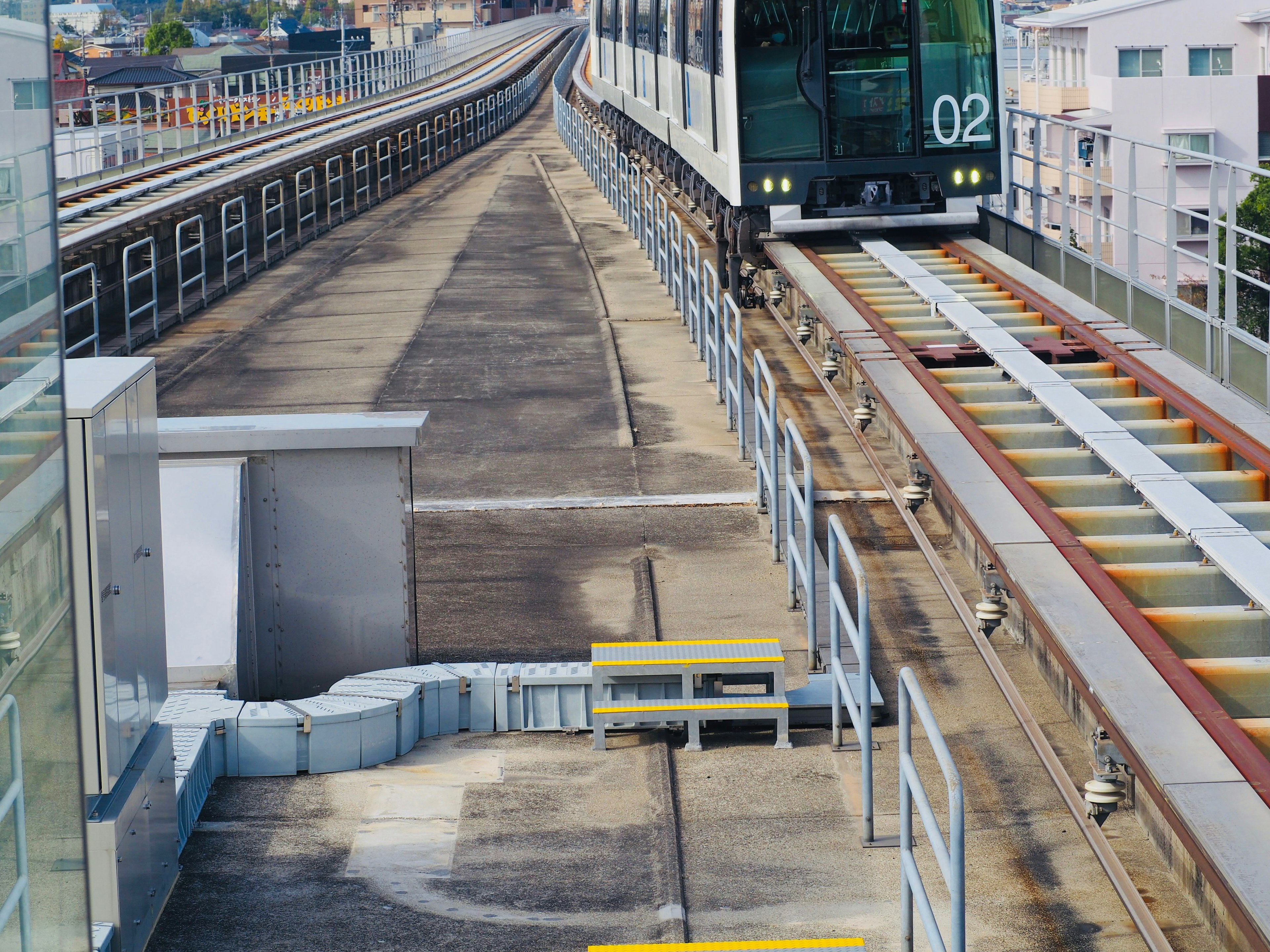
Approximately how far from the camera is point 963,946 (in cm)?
383

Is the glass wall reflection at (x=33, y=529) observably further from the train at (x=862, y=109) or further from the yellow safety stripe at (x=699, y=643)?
the train at (x=862, y=109)

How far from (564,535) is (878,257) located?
5372 mm

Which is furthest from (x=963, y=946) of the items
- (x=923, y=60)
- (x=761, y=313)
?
(x=761, y=313)

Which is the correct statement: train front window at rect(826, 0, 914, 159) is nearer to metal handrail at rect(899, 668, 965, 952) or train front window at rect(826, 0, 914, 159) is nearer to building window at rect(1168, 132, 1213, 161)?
metal handrail at rect(899, 668, 965, 952)

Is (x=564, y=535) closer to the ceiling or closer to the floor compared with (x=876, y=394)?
closer to the floor

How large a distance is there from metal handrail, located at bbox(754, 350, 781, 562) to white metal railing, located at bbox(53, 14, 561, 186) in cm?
373

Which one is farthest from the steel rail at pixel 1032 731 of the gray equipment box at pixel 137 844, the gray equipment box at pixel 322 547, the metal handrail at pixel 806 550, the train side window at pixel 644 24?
the train side window at pixel 644 24

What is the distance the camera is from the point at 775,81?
561 inches

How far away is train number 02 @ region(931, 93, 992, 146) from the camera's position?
46.5 feet

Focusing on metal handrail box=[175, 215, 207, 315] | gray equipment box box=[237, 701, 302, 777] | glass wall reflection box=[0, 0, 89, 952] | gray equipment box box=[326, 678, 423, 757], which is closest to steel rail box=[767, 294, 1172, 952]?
gray equipment box box=[326, 678, 423, 757]

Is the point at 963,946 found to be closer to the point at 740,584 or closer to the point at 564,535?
the point at 740,584

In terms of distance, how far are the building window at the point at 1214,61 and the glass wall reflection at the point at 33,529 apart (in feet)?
166

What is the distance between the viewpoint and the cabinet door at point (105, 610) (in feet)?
14.7

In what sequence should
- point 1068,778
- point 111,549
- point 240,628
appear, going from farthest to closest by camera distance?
point 240,628
point 1068,778
point 111,549
